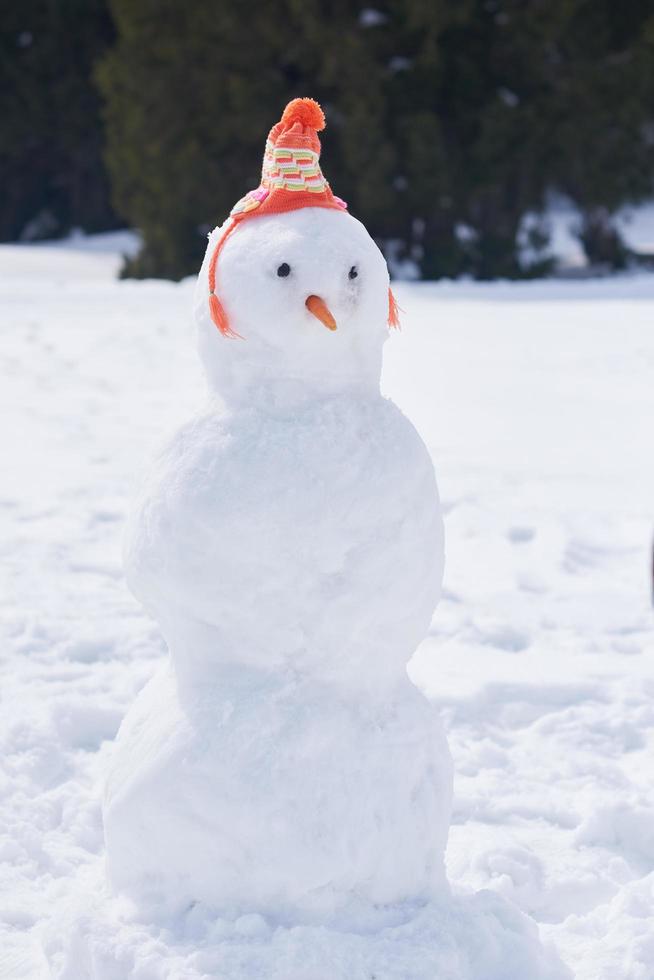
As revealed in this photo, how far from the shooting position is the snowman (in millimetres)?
2328

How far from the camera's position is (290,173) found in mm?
2438

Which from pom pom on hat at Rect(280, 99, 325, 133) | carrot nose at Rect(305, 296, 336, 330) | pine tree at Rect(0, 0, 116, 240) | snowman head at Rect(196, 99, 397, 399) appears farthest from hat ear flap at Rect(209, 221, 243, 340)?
pine tree at Rect(0, 0, 116, 240)

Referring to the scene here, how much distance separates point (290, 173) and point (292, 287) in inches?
9.5

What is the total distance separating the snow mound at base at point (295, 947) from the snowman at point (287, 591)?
0.05 meters

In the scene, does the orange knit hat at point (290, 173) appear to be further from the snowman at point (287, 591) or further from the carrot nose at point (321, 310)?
the carrot nose at point (321, 310)

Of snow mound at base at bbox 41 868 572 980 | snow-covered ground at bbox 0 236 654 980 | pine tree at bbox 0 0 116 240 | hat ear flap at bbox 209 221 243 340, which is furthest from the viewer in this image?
pine tree at bbox 0 0 116 240

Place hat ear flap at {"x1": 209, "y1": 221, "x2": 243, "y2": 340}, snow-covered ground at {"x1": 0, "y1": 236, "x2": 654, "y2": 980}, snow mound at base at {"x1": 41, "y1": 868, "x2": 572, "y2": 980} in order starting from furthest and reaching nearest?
snow-covered ground at {"x1": 0, "y1": 236, "x2": 654, "y2": 980}, hat ear flap at {"x1": 209, "y1": 221, "x2": 243, "y2": 340}, snow mound at base at {"x1": 41, "y1": 868, "x2": 572, "y2": 980}

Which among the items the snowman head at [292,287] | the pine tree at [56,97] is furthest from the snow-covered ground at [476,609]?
the pine tree at [56,97]

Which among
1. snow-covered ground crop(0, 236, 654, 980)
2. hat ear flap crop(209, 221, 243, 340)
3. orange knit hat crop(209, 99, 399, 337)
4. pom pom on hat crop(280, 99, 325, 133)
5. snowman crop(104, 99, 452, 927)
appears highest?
pom pom on hat crop(280, 99, 325, 133)

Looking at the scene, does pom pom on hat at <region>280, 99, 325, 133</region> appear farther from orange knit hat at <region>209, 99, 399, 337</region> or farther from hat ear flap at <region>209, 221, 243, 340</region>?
hat ear flap at <region>209, 221, 243, 340</region>

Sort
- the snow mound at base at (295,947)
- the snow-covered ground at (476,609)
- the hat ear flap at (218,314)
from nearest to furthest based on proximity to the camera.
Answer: the snow mound at base at (295,947)
the hat ear flap at (218,314)
the snow-covered ground at (476,609)

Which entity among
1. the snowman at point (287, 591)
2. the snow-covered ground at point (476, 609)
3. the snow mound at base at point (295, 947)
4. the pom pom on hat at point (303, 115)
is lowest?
the snow-covered ground at point (476, 609)

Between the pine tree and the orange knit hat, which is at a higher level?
the orange knit hat

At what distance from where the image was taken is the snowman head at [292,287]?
234 cm
